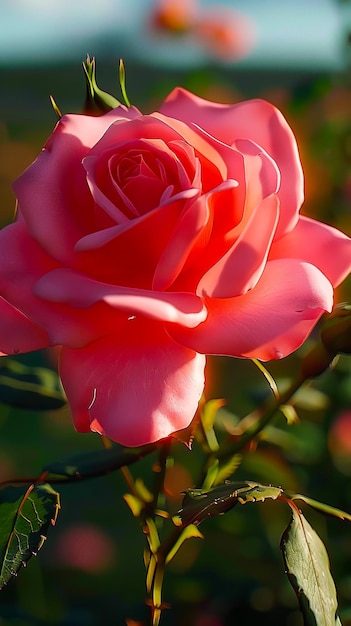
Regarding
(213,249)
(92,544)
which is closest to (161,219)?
(213,249)

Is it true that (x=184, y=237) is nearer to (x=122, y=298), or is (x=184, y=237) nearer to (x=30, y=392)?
(x=122, y=298)

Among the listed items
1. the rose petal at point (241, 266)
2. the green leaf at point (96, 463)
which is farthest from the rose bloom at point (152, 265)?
the green leaf at point (96, 463)

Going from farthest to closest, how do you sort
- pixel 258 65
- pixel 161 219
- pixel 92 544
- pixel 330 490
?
pixel 258 65 < pixel 92 544 < pixel 330 490 < pixel 161 219

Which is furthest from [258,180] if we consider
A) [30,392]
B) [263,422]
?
[30,392]

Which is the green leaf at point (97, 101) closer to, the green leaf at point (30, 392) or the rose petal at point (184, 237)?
the rose petal at point (184, 237)

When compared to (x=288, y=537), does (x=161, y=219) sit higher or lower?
higher

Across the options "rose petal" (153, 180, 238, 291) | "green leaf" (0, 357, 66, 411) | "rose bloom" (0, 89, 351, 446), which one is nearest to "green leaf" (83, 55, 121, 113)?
"rose bloom" (0, 89, 351, 446)

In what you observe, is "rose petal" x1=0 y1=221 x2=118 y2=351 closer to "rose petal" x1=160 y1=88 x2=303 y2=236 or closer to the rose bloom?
the rose bloom

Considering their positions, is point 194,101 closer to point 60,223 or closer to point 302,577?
point 60,223
